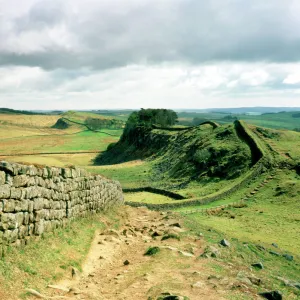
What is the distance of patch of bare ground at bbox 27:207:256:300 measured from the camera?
11.8 m

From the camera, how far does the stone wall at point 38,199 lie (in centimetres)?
1194

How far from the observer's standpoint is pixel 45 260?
42.6 feet

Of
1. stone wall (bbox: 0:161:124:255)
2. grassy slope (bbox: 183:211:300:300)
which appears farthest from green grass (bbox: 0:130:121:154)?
grassy slope (bbox: 183:211:300:300)

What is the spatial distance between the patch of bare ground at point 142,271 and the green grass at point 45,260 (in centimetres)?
40

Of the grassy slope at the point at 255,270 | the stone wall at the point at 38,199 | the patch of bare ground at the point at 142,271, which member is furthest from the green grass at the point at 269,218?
the stone wall at the point at 38,199

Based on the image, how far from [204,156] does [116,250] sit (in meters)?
52.4

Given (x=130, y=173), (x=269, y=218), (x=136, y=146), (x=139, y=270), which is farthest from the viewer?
(x=136, y=146)

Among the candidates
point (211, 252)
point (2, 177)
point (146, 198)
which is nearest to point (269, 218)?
point (146, 198)

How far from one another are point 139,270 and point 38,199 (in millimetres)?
4960

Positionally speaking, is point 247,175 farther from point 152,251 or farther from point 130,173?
point 152,251

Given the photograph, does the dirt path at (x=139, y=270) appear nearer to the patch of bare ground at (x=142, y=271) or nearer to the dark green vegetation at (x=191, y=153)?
the patch of bare ground at (x=142, y=271)

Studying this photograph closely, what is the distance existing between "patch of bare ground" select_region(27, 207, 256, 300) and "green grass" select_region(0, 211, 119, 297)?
404mm

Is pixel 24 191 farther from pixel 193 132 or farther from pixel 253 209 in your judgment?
pixel 193 132

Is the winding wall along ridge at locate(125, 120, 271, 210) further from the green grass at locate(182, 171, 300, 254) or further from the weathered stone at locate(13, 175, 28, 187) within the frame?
the weathered stone at locate(13, 175, 28, 187)
